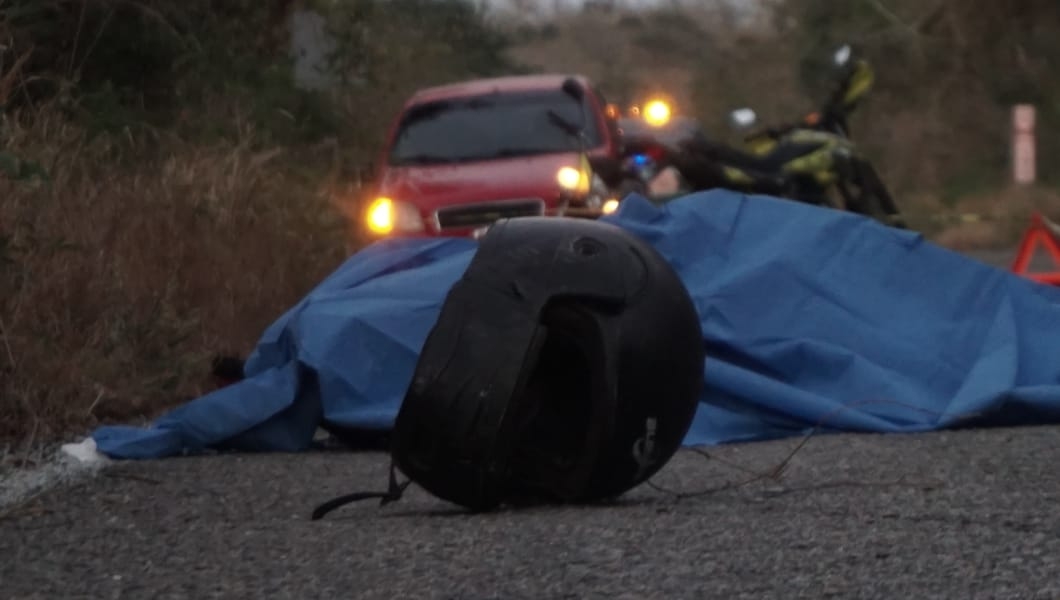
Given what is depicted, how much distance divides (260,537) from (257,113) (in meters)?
11.8

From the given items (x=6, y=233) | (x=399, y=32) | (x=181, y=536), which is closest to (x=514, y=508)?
(x=181, y=536)

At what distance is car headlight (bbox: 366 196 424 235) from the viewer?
517 inches

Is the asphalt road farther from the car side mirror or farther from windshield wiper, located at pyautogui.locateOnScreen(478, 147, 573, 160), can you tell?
the car side mirror

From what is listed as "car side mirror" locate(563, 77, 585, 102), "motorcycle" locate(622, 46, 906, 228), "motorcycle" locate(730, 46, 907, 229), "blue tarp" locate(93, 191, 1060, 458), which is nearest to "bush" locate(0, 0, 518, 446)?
"blue tarp" locate(93, 191, 1060, 458)

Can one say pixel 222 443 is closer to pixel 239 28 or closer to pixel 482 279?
pixel 482 279

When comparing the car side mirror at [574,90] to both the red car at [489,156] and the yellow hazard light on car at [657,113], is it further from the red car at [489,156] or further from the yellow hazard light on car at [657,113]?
the yellow hazard light on car at [657,113]

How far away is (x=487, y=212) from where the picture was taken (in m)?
12.9

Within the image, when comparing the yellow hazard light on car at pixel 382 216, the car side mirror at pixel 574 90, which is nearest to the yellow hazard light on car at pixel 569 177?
the yellow hazard light on car at pixel 382 216

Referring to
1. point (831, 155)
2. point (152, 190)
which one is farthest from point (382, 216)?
point (831, 155)

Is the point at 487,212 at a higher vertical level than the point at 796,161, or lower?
lower

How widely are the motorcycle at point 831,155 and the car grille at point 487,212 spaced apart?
166 centimetres

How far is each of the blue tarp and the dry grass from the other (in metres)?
1.00

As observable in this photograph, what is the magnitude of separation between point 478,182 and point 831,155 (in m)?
2.63

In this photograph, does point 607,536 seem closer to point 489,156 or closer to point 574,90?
point 489,156
